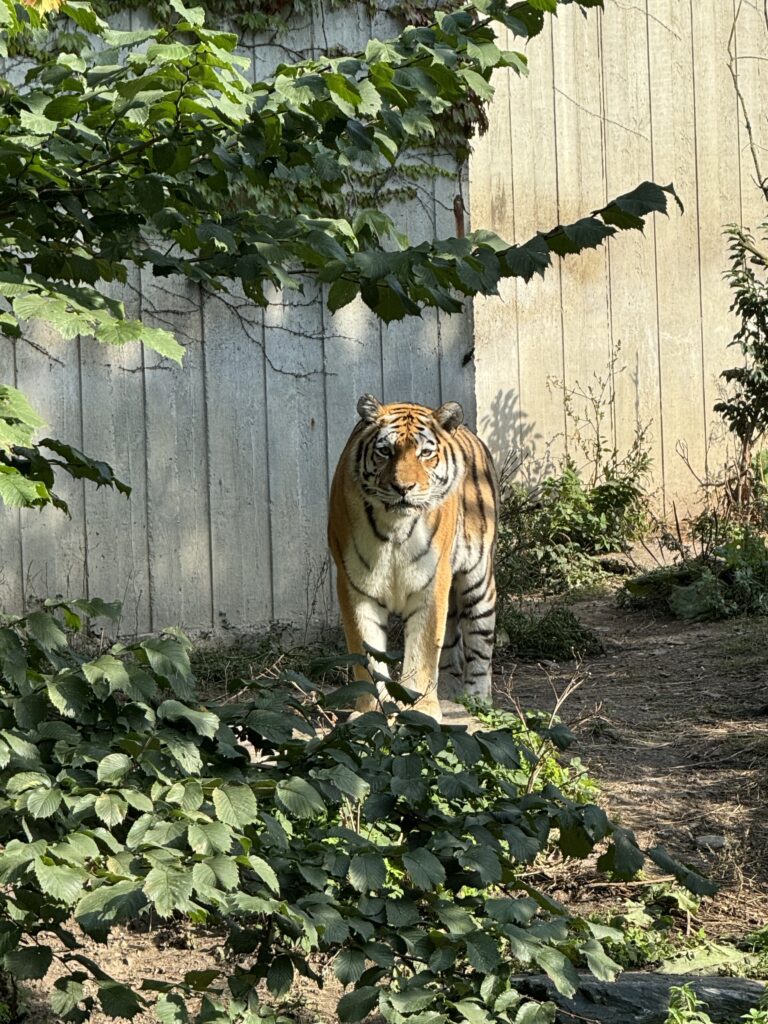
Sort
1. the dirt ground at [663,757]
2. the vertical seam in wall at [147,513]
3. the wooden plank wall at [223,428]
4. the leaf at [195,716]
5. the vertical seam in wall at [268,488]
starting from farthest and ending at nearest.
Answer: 1. the vertical seam in wall at [268,488]
2. the vertical seam in wall at [147,513]
3. the wooden plank wall at [223,428]
4. the dirt ground at [663,757]
5. the leaf at [195,716]

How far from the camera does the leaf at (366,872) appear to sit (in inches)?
83.0

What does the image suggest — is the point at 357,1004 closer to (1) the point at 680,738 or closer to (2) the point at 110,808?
(2) the point at 110,808

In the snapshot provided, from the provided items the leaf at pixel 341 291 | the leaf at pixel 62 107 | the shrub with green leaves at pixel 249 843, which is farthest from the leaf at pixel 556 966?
the leaf at pixel 62 107

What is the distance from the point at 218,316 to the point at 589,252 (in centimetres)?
317

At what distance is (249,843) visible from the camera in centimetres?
196

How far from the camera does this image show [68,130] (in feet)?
8.10

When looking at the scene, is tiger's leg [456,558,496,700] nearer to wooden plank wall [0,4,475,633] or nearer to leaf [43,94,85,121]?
wooden plank wall [0,4,475,633]

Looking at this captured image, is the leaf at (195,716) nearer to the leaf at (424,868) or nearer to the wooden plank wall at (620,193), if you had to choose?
the leaf at (424,868)

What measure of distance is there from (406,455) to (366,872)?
3.71 meters

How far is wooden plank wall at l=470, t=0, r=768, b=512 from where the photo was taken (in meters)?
9.42

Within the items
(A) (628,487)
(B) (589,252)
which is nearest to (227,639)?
(A) (628,487)

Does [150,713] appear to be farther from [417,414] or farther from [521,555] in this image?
[521,555]

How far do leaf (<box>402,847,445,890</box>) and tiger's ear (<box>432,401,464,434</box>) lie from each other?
397cm

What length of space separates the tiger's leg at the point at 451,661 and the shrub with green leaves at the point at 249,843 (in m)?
4.19
